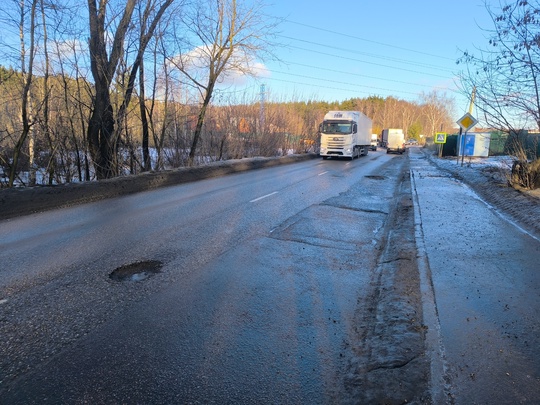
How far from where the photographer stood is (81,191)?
9.77 meters

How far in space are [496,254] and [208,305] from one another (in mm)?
4560

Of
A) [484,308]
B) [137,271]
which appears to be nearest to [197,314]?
[137,271]

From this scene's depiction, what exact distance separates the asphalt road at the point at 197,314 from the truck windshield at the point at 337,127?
2164 cm

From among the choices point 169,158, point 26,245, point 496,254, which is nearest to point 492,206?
point 496,254

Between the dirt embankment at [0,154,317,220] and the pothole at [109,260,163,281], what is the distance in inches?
185

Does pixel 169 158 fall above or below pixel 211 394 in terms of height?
above

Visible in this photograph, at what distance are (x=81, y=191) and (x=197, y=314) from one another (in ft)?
25.1

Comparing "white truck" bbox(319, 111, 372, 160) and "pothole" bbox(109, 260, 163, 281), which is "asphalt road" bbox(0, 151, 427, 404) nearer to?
"pothole" bbox(109, 260, 163, 281)

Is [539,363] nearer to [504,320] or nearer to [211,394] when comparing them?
[504,320]

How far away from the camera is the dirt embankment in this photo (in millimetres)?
8078

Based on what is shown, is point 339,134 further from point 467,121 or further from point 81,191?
point 81,191

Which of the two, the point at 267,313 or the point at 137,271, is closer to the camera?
the point at 267,313

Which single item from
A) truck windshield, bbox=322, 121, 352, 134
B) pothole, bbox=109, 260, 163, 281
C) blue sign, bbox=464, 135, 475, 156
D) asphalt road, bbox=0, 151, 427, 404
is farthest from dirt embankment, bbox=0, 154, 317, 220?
blue sign, bbox=464, 135, 475, 156

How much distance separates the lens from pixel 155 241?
5980 mm
